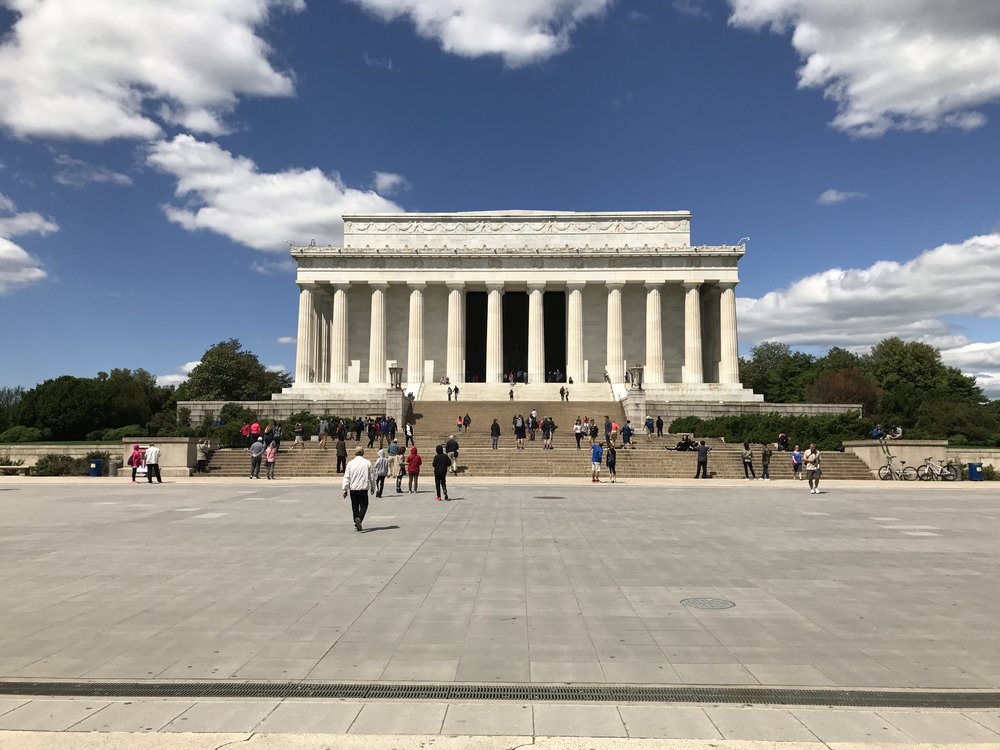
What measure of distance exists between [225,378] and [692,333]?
51999 millimetres

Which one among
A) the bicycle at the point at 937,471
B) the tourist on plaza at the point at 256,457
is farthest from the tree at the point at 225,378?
the bicycle at the point at 937,471

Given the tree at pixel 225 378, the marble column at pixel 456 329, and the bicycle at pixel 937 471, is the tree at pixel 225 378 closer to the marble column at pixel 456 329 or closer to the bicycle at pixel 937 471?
the marble column at pixel 456 329

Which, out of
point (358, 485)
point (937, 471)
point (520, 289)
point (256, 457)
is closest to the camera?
point (358, 485)

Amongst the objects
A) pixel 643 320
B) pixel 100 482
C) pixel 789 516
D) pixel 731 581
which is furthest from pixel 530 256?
pixel 731 581

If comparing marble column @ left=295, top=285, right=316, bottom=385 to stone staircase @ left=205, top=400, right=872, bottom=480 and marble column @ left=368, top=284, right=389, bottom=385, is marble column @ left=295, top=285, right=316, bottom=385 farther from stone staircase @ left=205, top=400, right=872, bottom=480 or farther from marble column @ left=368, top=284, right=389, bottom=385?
stone staircase @ left=205, top=400, right=872, bottom=480

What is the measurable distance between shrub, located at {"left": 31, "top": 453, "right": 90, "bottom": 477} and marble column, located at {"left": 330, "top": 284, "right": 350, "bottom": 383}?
1183 inches

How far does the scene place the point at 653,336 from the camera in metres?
64.8

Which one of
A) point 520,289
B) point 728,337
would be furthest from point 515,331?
point 728,337

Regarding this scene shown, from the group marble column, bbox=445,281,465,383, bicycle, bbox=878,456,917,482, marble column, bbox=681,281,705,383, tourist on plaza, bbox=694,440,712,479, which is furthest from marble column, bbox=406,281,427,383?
bicycle, bbox=878,456,917,482

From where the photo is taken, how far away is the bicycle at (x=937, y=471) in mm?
33438

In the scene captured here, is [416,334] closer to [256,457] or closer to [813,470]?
[256,457]

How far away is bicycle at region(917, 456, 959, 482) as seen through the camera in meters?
33.4

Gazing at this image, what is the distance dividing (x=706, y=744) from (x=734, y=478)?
29811 mm

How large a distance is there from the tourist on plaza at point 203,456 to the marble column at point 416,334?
29.0 m
